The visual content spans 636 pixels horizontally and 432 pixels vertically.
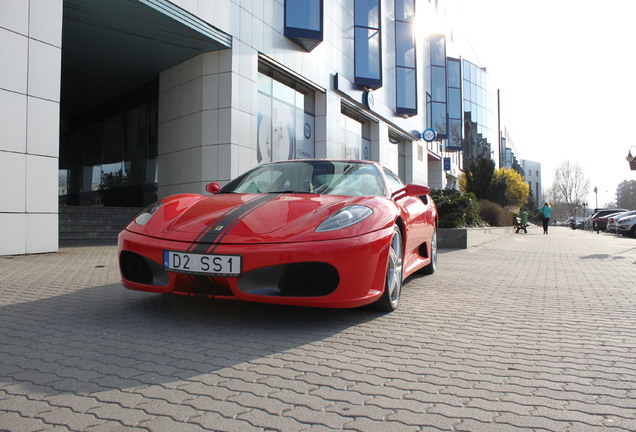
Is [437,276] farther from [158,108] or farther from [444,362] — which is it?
[158,108]

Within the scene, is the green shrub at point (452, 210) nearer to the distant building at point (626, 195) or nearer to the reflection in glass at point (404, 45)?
the reflection in glass at point (404, 45)

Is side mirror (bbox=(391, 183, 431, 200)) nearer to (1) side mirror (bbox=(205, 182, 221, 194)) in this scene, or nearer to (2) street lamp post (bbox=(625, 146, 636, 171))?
(1) side mirror (bbox=(205, 182, 221, 194))

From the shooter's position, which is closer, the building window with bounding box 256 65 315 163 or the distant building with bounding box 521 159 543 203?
the building window with bounding box 256 65 315 163

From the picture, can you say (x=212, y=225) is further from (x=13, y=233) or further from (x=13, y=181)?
(x=13, y=181)

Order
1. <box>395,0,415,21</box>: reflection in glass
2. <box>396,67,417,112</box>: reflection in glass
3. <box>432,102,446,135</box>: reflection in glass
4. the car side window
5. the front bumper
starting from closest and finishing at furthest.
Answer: the front bumper → the car side window → <box>396,67,417,112</box>: reflection in glass → <box>395,0,415,21</box>: reflection in glass → <box>432,102,446,135</box>: reflection in glass

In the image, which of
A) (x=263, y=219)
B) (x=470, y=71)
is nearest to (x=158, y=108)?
(x=263, y=219)

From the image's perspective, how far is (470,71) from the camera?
49625mm

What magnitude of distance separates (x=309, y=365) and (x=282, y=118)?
45.4 feet

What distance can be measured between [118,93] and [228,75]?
756cm

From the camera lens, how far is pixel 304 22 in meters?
14.5

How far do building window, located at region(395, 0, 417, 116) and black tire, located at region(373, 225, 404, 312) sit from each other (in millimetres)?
21849

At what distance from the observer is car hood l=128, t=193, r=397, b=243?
9.48ft

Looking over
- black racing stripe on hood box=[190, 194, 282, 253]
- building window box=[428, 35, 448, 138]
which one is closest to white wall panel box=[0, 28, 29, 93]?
black racing stripe on hood box=[190, 194, 282, 253]

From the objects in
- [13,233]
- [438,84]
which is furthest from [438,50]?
[13,233]
